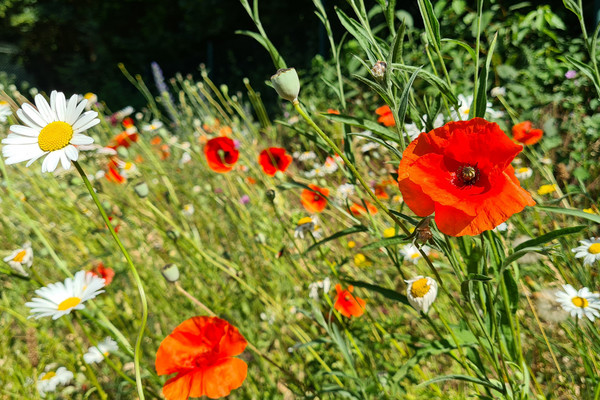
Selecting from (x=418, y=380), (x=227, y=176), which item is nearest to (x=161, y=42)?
(x=227, y=176)

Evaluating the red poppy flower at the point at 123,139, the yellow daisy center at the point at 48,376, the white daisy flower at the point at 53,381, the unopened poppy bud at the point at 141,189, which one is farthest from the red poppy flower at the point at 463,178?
the red poppy flower at the point at 123,139

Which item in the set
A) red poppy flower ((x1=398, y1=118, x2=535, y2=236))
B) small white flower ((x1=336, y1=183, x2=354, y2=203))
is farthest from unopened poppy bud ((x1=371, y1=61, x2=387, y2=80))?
small white flower ((x1=336, y1=183, x2=354, y2=203))

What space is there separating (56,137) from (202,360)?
475 millimetres

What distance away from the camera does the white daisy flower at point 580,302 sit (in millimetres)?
896

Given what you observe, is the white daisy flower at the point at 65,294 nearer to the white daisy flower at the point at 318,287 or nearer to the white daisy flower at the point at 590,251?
the white daisy flower at the point at 318,287

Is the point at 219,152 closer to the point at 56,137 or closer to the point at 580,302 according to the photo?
the point at 56,137

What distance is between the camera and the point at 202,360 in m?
0.85

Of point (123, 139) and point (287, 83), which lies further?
point (123, 139)

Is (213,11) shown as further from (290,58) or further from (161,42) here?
(290,58)

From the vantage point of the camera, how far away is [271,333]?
149 cm

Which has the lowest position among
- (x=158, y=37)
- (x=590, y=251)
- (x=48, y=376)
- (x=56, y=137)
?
(x=158, y=37)

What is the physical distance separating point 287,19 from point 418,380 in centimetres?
481

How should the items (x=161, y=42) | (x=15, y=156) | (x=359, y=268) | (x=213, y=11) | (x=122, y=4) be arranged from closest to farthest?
(x=15, y=156)
(x=359, y=268)
(x=213, y=11)
(x=161, y=42)
(x=122, y=4)

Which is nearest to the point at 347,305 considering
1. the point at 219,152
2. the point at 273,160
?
the point at 273,160
